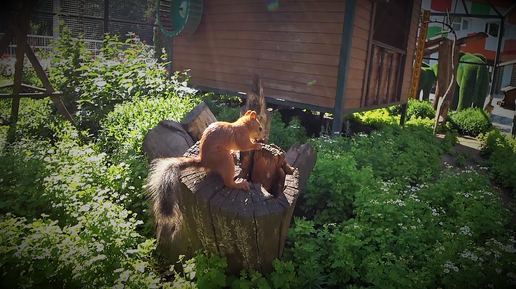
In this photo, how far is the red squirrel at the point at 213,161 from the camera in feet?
7.27

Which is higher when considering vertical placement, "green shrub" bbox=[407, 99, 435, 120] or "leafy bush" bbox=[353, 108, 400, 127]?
"green shrub" bbox=[407, 99, 435, 120]

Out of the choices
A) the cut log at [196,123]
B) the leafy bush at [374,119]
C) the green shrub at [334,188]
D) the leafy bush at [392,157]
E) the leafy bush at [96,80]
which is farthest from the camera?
the leafy bush at [374,119]

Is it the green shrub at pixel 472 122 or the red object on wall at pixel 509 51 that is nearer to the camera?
the red object on wall at pixel 509 51

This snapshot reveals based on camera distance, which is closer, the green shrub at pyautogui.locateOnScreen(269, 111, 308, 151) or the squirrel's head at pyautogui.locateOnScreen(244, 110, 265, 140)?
the squirrel's head at pyautogui.locateOnScreen(244, 110, 265, 140)

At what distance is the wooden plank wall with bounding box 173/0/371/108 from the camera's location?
19.4 ft

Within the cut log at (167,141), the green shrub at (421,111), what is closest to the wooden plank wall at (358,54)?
the cut log at (167,141)

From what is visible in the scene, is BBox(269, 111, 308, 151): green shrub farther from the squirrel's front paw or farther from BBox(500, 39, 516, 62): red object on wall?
BBox(500, 39, 516, 62): red object on wall

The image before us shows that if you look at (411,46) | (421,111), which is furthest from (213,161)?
(421,111)

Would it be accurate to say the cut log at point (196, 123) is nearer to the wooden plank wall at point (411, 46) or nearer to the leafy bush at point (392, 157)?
the leafy bush at point (392, 157)

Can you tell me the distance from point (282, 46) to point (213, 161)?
4.63m

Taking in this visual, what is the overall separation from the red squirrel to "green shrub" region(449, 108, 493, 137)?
8750mm

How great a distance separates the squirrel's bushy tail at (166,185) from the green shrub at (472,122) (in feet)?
29.7

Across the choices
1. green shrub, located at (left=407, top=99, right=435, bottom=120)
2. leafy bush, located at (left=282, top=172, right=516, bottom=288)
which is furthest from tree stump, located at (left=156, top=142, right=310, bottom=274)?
green shrub, located at (left=407, top=99, right=435, bottom=120)

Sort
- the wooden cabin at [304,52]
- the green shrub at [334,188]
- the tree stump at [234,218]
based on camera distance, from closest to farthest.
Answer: the tree stump at [234,218] → the green shrub at [334,188] → the wooden cabin at [304,52]
